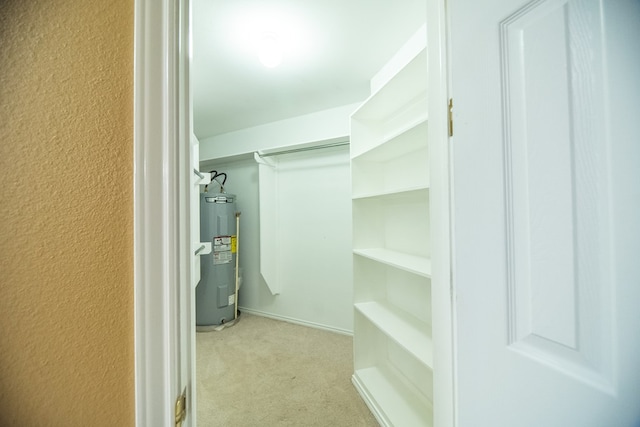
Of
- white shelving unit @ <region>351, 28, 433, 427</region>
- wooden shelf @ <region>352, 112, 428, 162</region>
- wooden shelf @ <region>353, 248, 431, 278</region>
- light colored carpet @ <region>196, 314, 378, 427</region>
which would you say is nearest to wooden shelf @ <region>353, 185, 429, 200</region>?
white shelving unit @ <region>351, 28, 433, 427</region>

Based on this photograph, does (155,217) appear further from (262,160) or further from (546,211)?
(262,160)

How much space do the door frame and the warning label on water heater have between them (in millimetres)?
2512

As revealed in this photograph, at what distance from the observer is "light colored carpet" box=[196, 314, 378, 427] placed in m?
1.47

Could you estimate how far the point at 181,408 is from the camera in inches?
17.7

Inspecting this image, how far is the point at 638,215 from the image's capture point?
0.34 meters

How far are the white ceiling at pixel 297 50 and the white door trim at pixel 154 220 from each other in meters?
1.21

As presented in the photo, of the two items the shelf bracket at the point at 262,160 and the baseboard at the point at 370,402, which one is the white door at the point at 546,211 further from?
the shelf bracket at the point at 262,160

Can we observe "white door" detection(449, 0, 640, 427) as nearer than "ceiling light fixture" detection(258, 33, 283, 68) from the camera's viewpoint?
Yes

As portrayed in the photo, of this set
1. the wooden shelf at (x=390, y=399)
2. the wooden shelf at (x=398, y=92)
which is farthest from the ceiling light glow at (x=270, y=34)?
the wooden shelf at (x=390, y=399)

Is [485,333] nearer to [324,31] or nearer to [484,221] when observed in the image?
[484,221]

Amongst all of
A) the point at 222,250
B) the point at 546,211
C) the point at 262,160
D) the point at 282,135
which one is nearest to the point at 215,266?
the point at 222,250

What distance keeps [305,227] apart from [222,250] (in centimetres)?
→ 108

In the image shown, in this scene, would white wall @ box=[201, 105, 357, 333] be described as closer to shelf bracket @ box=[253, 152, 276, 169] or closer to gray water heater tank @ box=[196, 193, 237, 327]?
shelf bracket @ box=[253, 152, 276, 169]

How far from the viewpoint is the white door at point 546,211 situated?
351 millimetres
